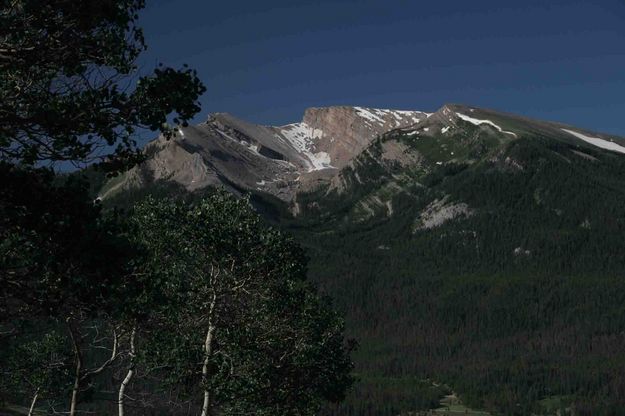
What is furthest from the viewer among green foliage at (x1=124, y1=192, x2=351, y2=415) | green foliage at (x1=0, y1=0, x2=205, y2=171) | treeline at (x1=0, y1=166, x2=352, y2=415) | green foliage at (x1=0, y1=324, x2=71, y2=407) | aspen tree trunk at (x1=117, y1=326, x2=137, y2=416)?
green foliage at (x1=0, y1=324, x2=71, y2=407)

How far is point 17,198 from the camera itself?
54.9ft

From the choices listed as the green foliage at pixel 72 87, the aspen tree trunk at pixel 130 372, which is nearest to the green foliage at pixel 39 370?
the aspen tree trunk at pixel 130 372

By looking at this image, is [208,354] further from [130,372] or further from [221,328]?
[130,372]

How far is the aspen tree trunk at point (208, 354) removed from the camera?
1281 inches

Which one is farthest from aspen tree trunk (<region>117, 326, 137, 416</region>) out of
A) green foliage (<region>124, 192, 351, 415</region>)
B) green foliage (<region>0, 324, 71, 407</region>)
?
green foliage (<region>0, 324, 71, 407</region>)

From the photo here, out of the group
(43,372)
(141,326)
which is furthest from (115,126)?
(43,372)

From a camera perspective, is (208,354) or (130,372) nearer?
(208,354)

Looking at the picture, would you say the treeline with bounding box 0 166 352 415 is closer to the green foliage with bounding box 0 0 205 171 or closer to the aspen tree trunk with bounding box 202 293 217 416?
the aspen tree trunk with bounding box 202 293 217 416

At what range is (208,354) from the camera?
3262 centimetres

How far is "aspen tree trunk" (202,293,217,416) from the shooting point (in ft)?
107

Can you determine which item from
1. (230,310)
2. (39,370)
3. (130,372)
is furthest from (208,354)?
(39,370)

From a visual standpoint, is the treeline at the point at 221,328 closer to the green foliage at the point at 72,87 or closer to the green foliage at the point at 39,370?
the green foliage at the point at 39,370

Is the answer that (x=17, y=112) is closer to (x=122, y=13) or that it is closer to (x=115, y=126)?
(x=115, y=126)

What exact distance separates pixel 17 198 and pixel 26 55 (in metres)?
3.13
